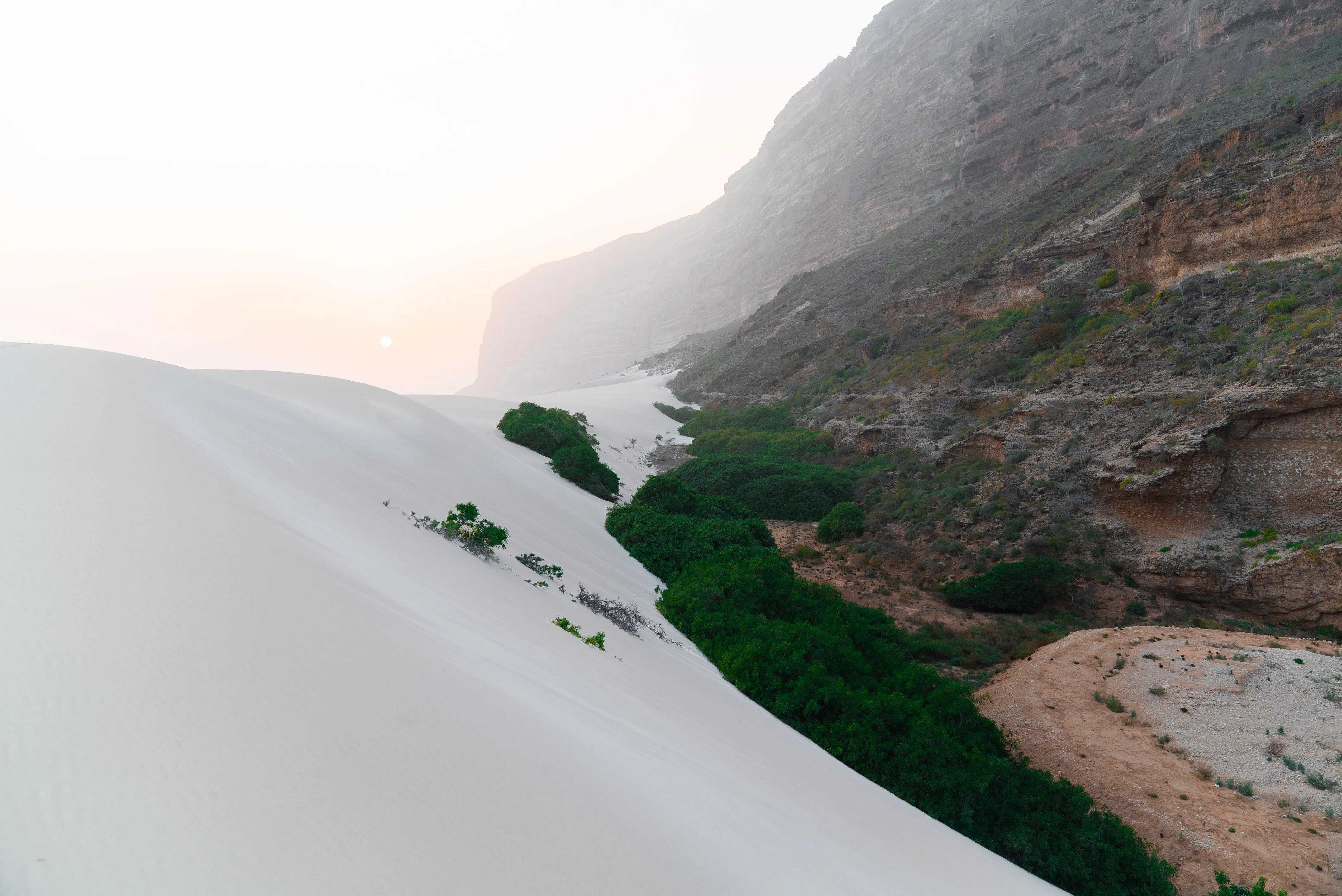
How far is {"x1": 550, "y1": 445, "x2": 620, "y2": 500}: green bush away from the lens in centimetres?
1505

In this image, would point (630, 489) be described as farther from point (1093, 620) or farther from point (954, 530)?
point (1093, 620)

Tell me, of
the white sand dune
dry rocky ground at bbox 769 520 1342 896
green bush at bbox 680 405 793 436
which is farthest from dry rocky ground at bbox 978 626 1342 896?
green bush at bbox 680 405 793 436

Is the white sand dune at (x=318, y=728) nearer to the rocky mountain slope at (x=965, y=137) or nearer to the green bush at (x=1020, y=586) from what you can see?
the green bush at (x=1020, y=586)

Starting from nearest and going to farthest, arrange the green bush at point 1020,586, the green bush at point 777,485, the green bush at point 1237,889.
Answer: the green bush at point 1237,889
the green bush at point 1020,586
the green bush at point 777,485

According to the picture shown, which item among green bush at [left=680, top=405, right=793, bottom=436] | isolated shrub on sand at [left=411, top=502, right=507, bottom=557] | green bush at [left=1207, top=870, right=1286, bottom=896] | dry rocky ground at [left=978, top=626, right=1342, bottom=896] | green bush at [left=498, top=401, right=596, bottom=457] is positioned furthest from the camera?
green bush at [left=680, top=405, right=793, bottom=436]

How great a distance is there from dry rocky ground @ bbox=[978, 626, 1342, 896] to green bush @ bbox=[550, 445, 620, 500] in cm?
952

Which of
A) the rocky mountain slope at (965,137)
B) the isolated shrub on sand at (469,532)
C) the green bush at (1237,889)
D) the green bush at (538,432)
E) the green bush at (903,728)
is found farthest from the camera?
the rocky mountain slope at (965,137)

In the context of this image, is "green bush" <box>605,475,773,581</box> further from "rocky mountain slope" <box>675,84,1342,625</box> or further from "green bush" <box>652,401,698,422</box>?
"green bush" <box>652,401,698,422</box>

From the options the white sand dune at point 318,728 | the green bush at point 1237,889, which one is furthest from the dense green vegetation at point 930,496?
the white sand dune at point 318,728

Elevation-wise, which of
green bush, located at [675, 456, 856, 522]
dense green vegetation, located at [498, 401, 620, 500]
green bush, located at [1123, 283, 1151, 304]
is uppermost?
green bush, located at [1123, 283, 1151, 304]

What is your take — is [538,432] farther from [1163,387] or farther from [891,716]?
[1163,387]

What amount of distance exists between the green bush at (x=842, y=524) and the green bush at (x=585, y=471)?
5.41 metres

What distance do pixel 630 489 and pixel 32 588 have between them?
15670 mm

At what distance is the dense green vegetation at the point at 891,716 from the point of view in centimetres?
479
